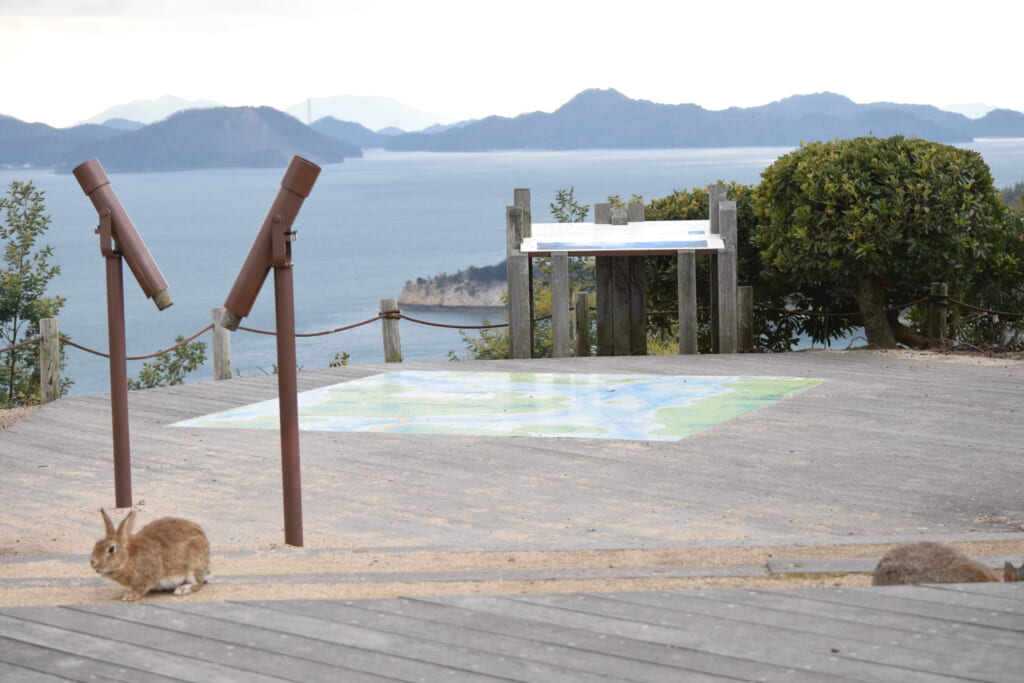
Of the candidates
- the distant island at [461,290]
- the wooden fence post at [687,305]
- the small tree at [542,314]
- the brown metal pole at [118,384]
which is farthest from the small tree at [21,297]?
the distant island at [461,290]

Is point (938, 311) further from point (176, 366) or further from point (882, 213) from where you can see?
point (176, 366)

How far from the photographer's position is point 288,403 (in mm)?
4629

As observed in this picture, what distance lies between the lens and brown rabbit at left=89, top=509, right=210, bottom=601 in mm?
3473

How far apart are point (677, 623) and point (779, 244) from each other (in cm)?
809

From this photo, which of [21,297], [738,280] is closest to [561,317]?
[738,280]

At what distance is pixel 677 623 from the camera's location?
287 cm

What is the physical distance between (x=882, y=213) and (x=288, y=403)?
22.5 feet

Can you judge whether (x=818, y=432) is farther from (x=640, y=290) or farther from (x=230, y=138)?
(x=230, y=138)

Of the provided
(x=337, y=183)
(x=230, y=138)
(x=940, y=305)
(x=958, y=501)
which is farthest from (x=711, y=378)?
(x=337, y=183)

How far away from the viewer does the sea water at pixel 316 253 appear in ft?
191

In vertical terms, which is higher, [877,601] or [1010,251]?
[1010,251]

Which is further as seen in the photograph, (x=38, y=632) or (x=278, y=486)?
(x=278, y=486)

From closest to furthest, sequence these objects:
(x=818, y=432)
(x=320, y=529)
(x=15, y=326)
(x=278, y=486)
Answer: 1. (x=320, y=529)
2. (x=278, y=486)
3. (x=818, y=432)
4. (x=15, y=326)

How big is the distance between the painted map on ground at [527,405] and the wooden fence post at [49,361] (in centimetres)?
188
